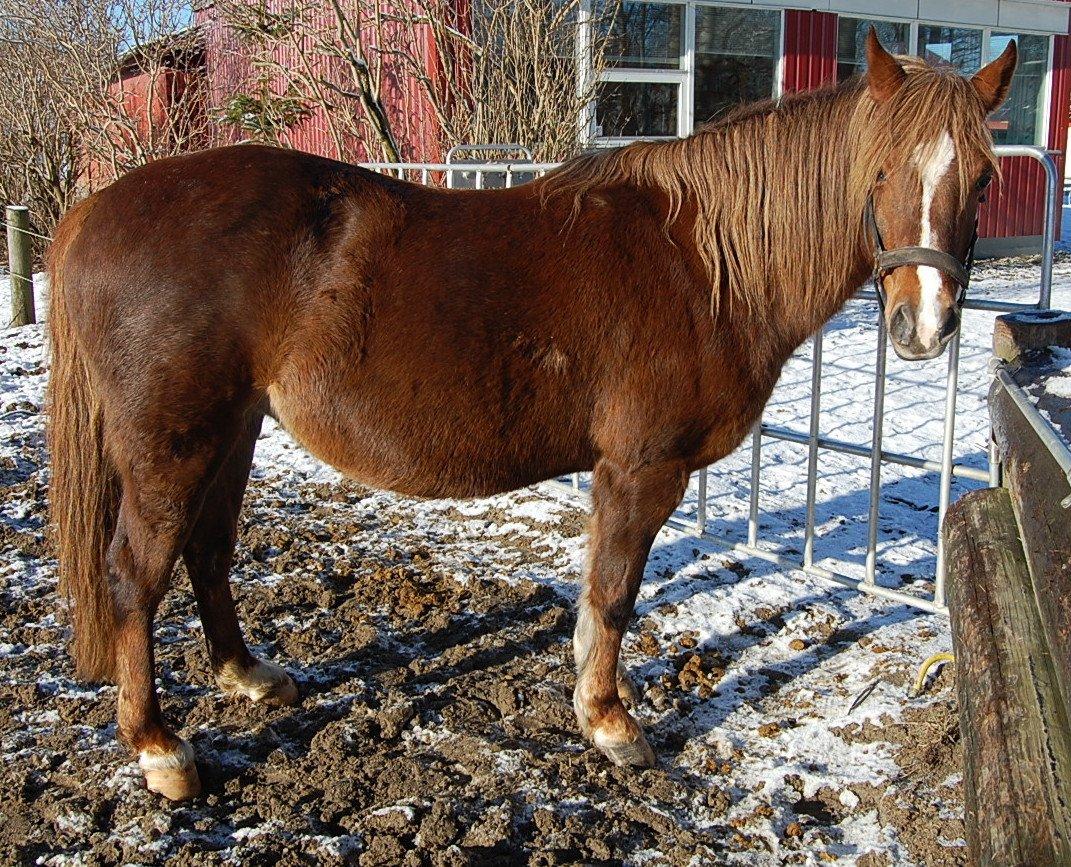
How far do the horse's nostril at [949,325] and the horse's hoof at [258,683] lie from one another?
234 centimetres

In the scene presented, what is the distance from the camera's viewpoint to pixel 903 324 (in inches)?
97.7

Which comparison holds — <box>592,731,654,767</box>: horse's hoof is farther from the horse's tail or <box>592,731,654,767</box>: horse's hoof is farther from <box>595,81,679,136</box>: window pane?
<box>595,81,679,136</box>: window pane

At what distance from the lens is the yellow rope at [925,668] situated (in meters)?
3.10

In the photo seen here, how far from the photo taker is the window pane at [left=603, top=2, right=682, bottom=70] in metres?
11.0

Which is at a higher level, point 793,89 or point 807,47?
point 807,47

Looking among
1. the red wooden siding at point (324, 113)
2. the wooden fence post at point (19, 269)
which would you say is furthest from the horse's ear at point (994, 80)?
the wooden fence post at point (19, 269)

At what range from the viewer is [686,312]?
2785 millimetres

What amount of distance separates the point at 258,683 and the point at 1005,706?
88.7 inches

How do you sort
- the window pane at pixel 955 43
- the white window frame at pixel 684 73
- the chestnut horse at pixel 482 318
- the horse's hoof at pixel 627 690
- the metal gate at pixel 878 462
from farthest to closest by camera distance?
the window pane at pixel 955 43
the white window frame at pixel 684 73
the metal gate at pixel 878 462
the horse's hoof at pixel 627 690
the chestnut horse at pixel 482 318

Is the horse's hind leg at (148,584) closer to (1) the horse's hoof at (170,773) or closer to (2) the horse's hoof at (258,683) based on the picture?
(1) the horse's hoof at (170,773)

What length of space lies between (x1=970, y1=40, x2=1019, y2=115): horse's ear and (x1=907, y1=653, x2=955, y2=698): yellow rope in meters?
1.80

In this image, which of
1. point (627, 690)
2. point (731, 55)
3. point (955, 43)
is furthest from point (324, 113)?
point (955, 43)

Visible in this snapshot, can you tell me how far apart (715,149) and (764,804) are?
2.03 metres

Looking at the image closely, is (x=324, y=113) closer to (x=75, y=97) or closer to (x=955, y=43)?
(x=75, y=97)
